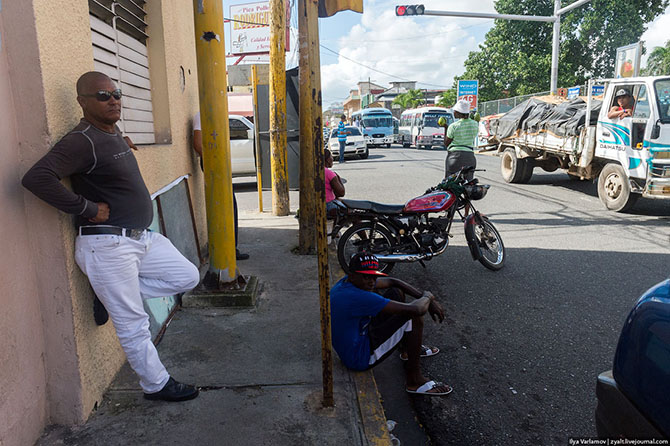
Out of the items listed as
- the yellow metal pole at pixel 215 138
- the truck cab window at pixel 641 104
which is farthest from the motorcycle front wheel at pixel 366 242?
the truck cab window at pixel 641 104

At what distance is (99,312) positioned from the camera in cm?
282

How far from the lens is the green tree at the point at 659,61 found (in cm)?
4528

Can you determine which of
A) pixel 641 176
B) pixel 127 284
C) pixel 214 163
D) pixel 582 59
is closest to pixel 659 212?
pixel 641 176

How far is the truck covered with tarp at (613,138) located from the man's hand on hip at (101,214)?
319 inches

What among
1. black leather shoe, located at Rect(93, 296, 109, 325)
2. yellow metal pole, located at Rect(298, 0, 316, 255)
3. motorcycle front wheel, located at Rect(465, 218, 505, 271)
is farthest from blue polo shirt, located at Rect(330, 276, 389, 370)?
yellow metal pole, located at Rect(298, 0, 316, 255)

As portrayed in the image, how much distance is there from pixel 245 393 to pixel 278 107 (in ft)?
17.7

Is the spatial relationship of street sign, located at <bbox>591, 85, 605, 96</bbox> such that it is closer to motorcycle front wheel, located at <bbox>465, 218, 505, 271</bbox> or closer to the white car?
motorcycle front wheel, located at <bbox>465, 218, 505, 271</bbox>

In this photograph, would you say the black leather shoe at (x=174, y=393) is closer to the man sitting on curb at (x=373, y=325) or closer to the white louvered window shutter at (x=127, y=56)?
the man sitting on curb at (x=373, y=325)

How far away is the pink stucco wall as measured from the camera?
7.45 feet

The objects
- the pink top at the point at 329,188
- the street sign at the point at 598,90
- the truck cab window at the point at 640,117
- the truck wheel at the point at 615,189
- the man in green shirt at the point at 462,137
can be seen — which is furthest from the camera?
the street sign at the point at 598,90

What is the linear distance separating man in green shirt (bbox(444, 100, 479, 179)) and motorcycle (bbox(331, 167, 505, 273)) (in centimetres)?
223

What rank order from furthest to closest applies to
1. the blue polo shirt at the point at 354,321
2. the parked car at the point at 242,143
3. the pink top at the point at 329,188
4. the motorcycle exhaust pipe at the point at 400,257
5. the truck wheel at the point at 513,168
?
1. the parked car at the point at 242,143
2. the truck wheel at the point at 513,168
3. the pink top at the point at 329,188
4. the motorcycle exhaust pipe at the point at 400,257
5. the blue polo shirt at the point at 354,321

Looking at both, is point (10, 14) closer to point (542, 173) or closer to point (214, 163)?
point (214, 163)

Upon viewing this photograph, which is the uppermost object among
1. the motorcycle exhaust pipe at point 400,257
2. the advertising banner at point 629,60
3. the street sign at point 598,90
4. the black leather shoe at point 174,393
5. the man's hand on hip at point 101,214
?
the advertising banner at point 629,60
